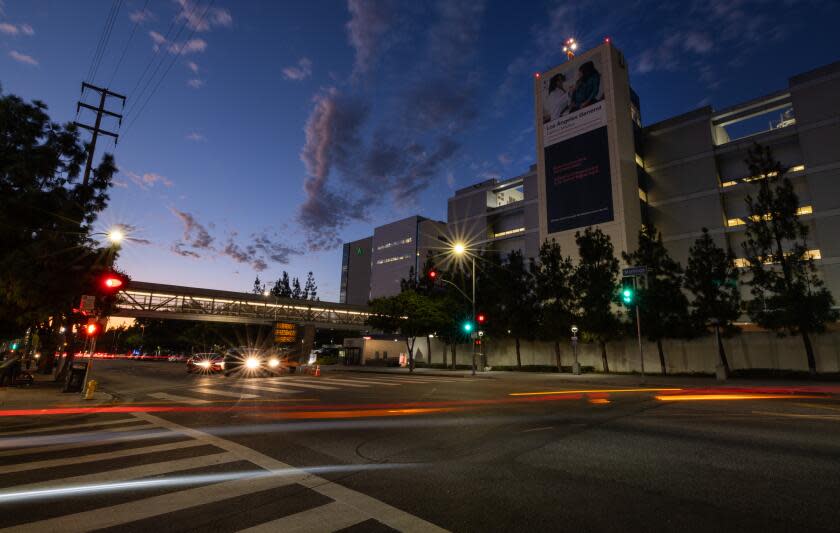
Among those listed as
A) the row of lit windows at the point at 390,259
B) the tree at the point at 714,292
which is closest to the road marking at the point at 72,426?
the tree at the point at 714,292

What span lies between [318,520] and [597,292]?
30.6 m

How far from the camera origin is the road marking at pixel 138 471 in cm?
540

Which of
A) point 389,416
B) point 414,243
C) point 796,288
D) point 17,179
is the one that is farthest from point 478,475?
point 414,243

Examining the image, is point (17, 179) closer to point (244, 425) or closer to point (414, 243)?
point (244, 425)

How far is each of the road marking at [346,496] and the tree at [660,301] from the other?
2787 centimetres

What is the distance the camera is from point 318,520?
4.16 metres

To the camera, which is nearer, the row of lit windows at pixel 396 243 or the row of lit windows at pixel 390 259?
the row of lit windows at pixel 396 243

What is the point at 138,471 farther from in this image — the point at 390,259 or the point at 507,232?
the point at 390,259

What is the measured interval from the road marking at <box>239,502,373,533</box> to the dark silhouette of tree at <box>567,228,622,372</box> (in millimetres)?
29325

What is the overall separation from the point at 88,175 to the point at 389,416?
20.4m

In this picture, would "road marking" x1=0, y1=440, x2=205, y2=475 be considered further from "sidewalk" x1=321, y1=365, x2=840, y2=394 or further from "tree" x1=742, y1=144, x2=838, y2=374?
"tree" x1=742, y1=144, x2=838, y2=374

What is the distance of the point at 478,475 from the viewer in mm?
5621

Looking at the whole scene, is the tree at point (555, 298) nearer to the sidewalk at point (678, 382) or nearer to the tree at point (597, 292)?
the tree at point (597, 292)

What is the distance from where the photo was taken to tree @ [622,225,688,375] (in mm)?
29109
